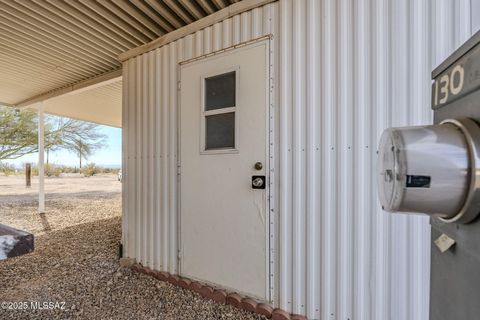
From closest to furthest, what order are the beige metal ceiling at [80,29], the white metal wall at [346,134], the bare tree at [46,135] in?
the white metal wall at [346,134] < the beige metal ceiling at [80,29] < the bare tree at [46,135]

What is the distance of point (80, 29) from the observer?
2975mm

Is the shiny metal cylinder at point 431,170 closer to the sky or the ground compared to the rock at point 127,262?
closer to the sky

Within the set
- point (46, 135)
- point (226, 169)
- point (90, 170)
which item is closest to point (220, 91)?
point (226, 169)

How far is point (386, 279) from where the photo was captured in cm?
171

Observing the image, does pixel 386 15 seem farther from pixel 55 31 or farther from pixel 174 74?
pixel 55 31

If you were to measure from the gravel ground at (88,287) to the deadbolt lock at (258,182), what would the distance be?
986mm

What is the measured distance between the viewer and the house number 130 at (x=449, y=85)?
62cm

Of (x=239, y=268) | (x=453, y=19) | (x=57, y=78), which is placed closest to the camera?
(x=453, y=19)

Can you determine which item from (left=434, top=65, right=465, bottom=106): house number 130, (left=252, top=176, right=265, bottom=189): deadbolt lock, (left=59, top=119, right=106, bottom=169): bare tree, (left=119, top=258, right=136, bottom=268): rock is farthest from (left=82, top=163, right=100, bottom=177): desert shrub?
(left=434, top=65, right=465, bottom=106): house number 130

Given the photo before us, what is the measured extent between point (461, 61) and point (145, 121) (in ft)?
9.21

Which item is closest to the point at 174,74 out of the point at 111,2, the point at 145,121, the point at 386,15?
the point at 145,121

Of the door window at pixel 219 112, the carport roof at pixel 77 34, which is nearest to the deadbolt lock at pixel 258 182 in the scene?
the door window at pixel 219 112

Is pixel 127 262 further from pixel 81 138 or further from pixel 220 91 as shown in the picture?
pixel 81 138

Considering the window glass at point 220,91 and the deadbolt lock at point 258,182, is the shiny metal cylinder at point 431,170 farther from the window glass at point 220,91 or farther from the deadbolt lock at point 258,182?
the window glass at point 220,91
